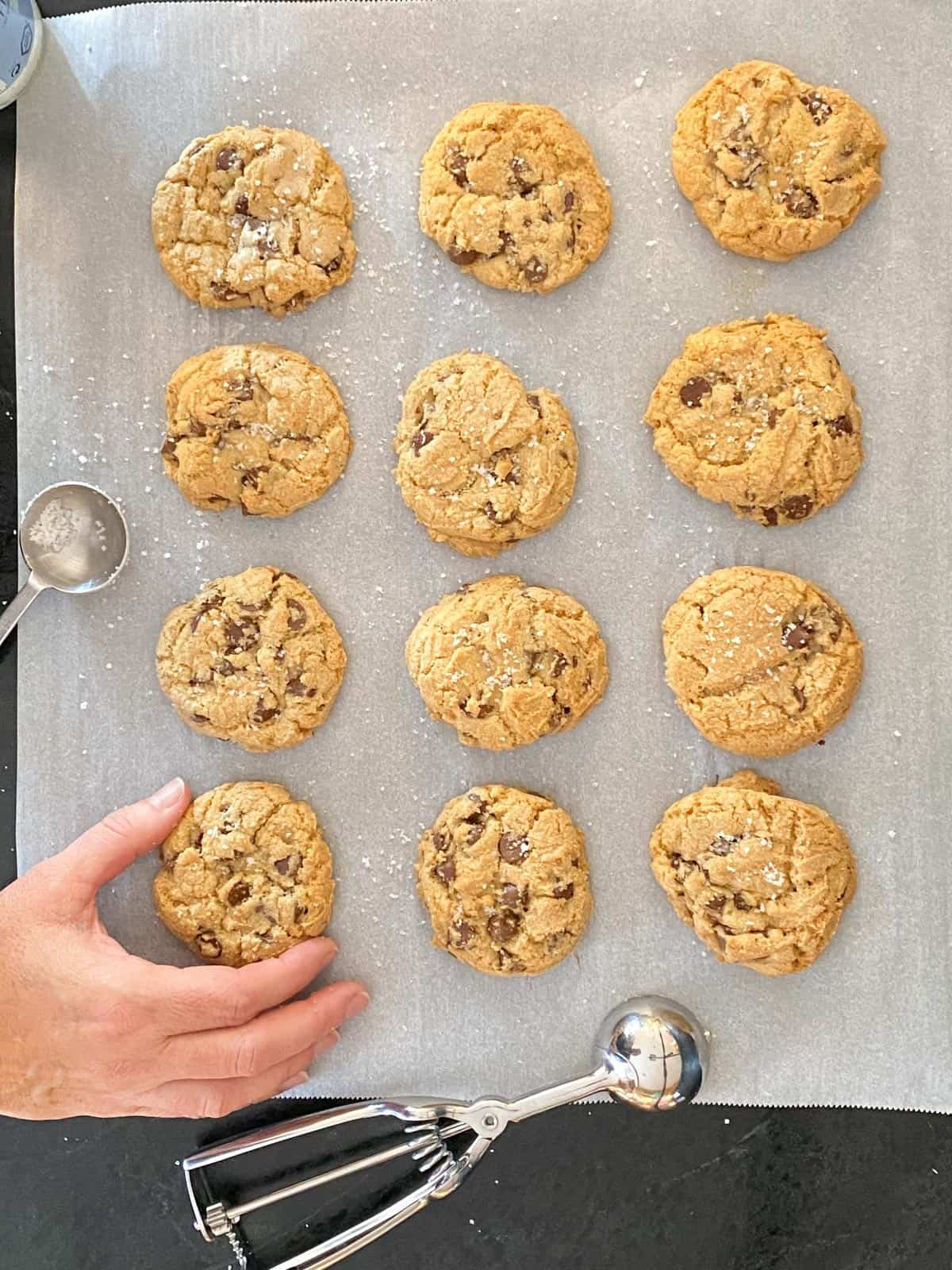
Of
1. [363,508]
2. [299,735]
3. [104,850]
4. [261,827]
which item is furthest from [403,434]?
[104,850]

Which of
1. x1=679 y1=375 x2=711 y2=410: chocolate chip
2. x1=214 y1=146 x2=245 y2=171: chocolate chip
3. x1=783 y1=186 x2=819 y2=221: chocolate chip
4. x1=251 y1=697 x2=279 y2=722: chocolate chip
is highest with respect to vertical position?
x1=214 y1=146 x2=245 y2=171: chocolate chip

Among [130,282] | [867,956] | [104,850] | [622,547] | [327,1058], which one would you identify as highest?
[130,282]

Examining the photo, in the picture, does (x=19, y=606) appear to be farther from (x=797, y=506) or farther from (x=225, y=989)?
(x=797, y=506)

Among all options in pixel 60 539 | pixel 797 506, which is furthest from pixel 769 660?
pixel 60 539

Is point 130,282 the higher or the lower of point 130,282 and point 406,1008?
the higher

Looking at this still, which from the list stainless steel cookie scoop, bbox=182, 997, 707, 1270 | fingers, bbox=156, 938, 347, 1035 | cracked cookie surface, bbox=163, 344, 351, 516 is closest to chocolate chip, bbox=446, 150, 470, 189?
cracked cookie surface, bbox=163, 344, 351, 516

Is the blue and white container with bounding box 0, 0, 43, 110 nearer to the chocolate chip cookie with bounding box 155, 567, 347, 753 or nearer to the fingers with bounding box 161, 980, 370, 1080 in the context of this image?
the chocolate chip cookie with bounding box 155, 567, 347, 753

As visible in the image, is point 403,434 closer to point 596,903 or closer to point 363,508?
point 363,508
